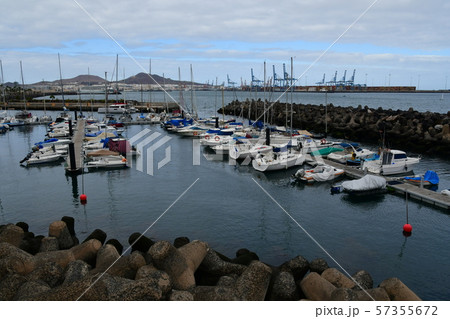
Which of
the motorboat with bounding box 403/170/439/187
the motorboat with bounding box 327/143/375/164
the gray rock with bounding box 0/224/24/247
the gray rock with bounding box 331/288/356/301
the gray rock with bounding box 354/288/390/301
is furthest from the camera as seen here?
the motorboat with bounding box 327/143/375/164

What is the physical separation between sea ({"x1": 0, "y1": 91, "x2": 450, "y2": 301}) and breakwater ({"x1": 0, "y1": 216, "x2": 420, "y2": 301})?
11.5 ft

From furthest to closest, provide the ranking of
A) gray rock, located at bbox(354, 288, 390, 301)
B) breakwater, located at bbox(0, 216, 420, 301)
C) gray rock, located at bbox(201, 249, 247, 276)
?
gray rock, located at bbox(201, 249, 247, 276), breakwater, located at bbox(0, 216, 420, 301), gray rock, located at bbox(354, 288, 390, 301)

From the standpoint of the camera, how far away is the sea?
15.1m

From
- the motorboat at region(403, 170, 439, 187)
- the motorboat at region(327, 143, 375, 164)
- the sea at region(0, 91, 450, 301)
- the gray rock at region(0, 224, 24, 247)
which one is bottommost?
the sea at region(0, 91, 450, 301)

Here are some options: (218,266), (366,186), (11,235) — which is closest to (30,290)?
(218,266)

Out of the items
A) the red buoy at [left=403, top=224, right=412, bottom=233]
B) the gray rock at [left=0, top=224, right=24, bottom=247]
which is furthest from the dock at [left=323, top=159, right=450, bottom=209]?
the gray rock at [left=0, top=224, right=24, bottom=247]

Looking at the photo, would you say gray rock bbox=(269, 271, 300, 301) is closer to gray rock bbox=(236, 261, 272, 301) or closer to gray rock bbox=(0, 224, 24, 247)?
gray rock bbox=(236, 261, 272, 301)

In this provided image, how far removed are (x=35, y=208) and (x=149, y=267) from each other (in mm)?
13906

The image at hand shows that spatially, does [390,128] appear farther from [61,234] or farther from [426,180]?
[61,234]

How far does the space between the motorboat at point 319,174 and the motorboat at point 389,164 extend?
7.67ft

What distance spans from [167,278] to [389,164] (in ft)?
76.4

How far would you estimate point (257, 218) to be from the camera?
19469 mm

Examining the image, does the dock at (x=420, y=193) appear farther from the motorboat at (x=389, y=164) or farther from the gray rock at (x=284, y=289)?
the gray rock at (x=284, y=289)

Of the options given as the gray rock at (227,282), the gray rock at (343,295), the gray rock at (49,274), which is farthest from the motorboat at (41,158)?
the gray rock at (343,295)
